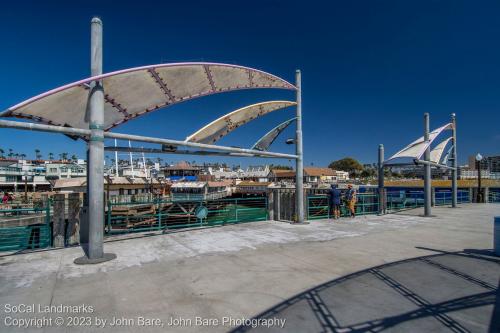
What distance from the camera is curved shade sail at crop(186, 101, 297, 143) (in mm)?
10133

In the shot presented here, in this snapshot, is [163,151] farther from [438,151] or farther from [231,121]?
[438,151]

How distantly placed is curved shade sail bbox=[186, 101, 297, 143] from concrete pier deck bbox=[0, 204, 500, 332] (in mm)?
3472

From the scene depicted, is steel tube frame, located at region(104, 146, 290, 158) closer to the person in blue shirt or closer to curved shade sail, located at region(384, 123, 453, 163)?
the person in blue shirt

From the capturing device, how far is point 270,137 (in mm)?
12789

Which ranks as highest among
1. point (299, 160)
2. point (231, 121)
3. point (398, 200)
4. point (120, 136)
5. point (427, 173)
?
point (231, 121)

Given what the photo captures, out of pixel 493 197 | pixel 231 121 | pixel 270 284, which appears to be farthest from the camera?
pixel 493 197

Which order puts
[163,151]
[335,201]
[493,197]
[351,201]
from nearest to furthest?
[163,151], [335,201], [351,201], [493,197]

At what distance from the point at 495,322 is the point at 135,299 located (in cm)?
525

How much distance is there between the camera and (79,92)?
24.1 ft

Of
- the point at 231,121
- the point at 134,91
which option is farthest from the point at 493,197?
the point at 134,91

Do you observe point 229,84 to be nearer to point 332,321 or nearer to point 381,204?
point 332,321

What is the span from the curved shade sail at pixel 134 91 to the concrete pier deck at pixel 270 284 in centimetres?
358

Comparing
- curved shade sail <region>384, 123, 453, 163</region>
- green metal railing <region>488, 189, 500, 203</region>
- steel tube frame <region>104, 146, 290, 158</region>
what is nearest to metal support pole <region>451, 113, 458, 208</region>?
curved shade sail <region>384, 123, 453, 163</region>

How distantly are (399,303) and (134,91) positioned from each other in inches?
305
